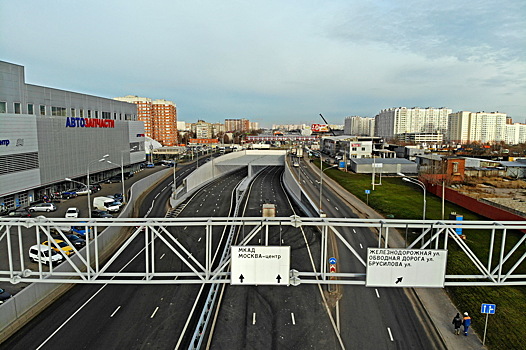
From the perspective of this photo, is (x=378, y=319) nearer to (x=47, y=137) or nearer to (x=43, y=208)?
(x=43, y=208)

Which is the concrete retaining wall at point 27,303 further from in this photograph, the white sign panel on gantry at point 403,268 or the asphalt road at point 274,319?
the white sign panel on gantry at point 403,268

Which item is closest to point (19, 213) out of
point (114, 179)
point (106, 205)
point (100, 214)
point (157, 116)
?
point (100, 214)

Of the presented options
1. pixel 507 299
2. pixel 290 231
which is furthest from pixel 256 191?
pixel 507 299

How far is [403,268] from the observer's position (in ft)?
41.6

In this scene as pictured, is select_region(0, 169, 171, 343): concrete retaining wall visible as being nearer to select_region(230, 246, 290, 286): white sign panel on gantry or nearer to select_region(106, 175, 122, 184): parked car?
select_region(230, 246, 290, 286): white sign panel on gantry

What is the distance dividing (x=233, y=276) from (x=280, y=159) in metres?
89.6

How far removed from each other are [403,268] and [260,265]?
513cm

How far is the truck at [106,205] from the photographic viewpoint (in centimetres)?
4344

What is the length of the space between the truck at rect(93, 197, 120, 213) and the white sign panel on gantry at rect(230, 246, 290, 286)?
35136 mm

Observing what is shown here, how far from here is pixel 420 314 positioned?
2077 cm

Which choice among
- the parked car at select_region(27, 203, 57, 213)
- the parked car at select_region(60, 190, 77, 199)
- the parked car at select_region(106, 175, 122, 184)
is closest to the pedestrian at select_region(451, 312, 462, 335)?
the parked car at select_region(27, 203, 57, 213)

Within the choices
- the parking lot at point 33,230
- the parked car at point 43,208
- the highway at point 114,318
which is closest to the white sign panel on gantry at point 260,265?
the parking lot at point 33,230

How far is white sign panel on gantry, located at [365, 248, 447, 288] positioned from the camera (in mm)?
12617

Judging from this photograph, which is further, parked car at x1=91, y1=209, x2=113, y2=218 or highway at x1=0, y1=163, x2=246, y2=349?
parked car at x1=91, y1=209, x2=113, y2=218
